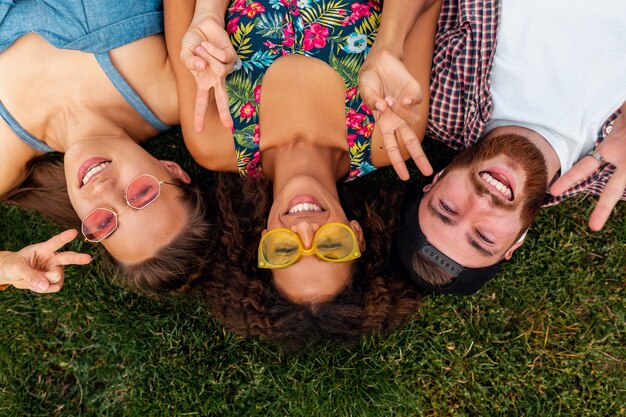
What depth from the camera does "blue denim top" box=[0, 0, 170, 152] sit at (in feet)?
11.3

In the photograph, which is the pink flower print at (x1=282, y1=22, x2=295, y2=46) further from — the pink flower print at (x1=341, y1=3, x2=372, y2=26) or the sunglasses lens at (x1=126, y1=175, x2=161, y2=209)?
the sunglasses lens at (x1=126, y1=175, x2=161, y2=209)

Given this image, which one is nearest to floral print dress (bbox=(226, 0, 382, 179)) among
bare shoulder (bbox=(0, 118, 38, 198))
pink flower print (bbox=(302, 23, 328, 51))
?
pink flower print (bbox=(302, 23, 328, 51))

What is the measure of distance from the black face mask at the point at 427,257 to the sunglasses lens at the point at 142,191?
172cm

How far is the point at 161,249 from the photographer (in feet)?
10.9

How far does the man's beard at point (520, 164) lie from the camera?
3.13 m

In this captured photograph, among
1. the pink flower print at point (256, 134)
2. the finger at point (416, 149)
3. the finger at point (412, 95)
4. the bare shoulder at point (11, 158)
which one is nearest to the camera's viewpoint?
the finger at point (412, 95)

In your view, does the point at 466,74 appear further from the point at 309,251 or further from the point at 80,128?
the point at 80,128

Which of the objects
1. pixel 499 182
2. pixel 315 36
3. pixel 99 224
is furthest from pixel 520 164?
pixel 99 224

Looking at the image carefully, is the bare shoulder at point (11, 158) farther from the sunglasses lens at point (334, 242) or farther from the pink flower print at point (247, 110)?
the sunglasses lens at point (334, 242)

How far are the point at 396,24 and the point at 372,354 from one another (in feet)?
8.53

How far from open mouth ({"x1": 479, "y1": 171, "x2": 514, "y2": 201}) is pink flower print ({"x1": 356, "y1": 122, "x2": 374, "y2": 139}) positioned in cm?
83

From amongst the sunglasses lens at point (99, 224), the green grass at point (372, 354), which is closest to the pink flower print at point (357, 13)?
the sunglasses lens at point (99, 224)

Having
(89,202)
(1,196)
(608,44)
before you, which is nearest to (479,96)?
(608,44)

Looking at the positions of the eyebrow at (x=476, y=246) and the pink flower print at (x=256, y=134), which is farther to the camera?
the pink flower print at (x=256, y=134)
